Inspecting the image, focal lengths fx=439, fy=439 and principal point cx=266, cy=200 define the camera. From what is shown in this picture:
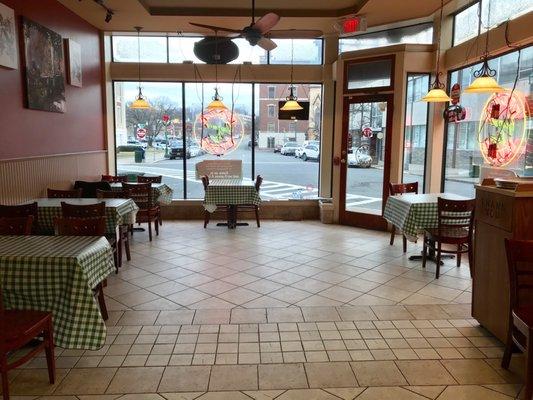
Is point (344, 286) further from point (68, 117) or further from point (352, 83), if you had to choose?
point (68, 117)

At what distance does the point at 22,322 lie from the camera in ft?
8.69

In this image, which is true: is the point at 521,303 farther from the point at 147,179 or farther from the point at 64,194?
the point at 147,179

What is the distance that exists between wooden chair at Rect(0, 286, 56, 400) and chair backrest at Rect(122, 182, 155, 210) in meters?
3.69

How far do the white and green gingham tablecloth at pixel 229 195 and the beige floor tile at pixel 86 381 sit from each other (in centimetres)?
459

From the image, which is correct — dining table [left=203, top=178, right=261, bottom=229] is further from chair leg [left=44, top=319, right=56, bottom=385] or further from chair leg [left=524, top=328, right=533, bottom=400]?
chair leg [left=524, top=328, right=533, bottom=400]

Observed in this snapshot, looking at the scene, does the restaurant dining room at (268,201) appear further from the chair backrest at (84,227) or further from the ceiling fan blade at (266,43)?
the ceiling fan blade at (266,43)

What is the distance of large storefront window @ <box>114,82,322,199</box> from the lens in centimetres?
860

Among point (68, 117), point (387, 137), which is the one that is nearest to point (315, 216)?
point (387, 137)

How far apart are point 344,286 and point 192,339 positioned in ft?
6.18

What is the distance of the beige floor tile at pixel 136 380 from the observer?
9.05 feet

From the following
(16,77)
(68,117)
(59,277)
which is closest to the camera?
(59,277)

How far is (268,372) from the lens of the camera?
296 centimetres

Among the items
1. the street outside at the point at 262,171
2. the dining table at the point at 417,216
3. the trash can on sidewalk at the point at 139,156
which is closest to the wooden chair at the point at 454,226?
the dining table at the point at 417,216

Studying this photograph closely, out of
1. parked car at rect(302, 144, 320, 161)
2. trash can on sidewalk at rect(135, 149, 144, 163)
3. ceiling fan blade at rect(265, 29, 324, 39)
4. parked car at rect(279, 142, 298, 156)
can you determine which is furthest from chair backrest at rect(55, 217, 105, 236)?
parked car at rect(302, 144, 320, 161)
